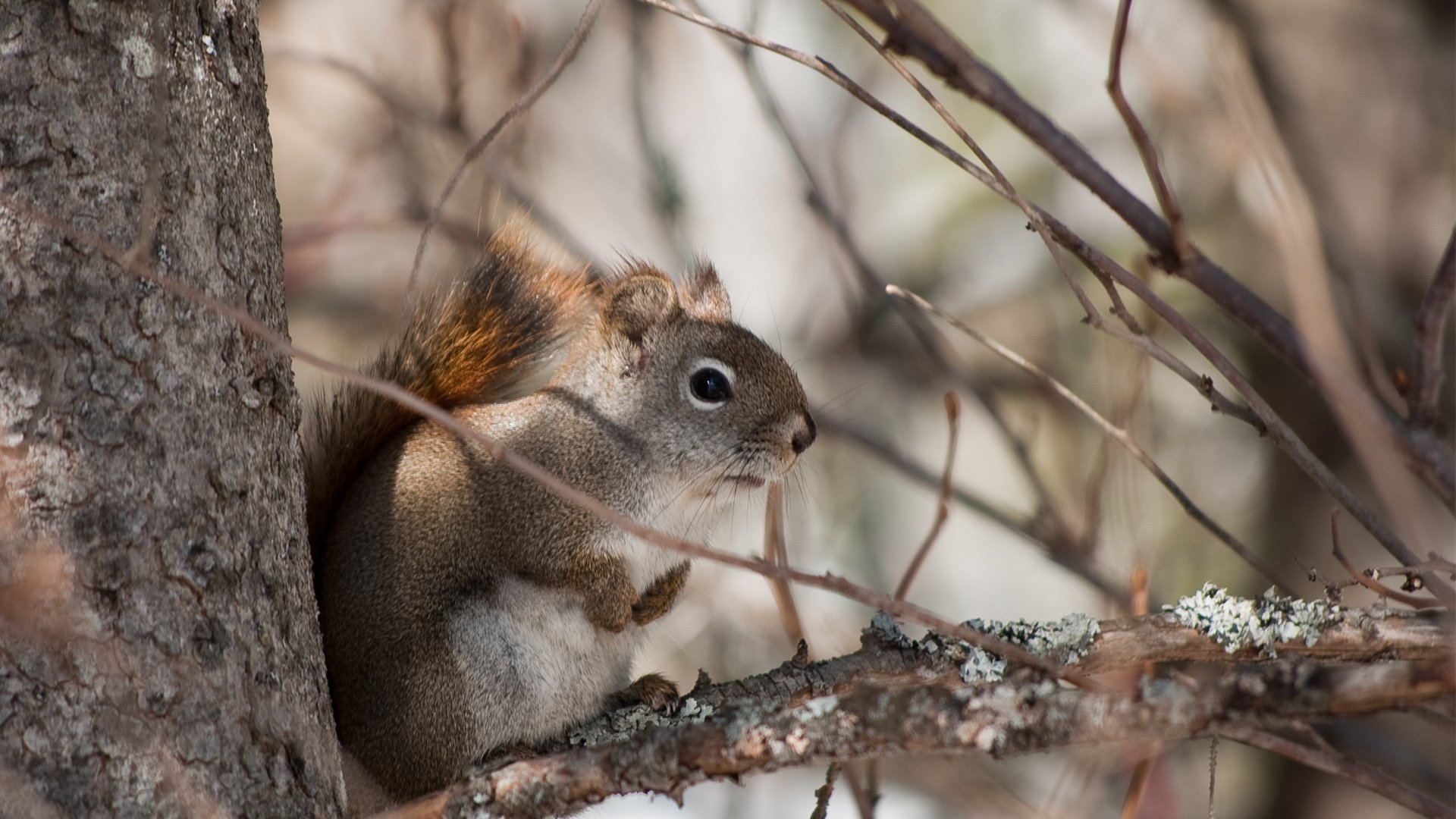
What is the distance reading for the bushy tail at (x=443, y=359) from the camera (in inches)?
69.5

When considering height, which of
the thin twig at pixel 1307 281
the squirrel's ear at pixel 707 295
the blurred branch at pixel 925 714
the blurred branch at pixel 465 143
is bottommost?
the blurred branch at pixel 925 714

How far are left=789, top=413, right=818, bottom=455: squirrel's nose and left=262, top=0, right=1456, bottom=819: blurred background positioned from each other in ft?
3.46

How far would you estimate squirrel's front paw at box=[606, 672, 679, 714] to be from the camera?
5.50 feet

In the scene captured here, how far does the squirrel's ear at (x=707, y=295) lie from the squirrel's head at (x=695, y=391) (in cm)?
12

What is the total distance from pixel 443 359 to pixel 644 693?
54 cm

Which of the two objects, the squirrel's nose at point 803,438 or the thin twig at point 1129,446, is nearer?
the thin twig at point 1129,446

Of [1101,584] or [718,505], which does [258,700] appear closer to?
[718,505]

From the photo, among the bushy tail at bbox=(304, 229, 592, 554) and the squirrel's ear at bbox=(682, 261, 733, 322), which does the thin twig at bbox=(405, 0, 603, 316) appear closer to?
the bushy tail at bbox=(304, 229, 592, 554)

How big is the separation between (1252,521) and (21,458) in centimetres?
295

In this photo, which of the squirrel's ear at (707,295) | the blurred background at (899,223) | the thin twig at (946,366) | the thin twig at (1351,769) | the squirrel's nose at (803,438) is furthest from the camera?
the blurred background at (899,223)

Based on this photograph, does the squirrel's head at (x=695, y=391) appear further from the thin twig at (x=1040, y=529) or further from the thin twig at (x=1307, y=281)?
the thin twig at (x=1307, y=281)

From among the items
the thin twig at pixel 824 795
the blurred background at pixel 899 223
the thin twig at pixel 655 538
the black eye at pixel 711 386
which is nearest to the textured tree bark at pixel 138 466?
the thin twig at pixel 655 538

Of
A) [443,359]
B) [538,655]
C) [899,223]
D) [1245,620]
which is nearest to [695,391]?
[443,359]

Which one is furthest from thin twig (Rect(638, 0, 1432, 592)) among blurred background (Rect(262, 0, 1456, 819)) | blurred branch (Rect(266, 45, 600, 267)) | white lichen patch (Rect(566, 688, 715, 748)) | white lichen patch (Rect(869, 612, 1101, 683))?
blurred background (Rect(262, 0, 1456, 819))
